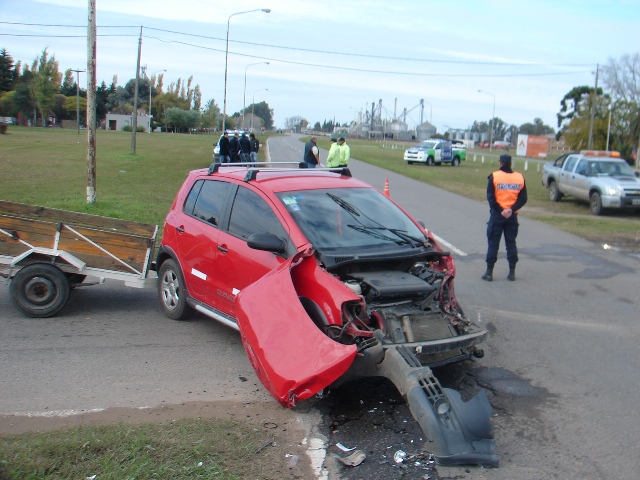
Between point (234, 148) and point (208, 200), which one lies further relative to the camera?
point (234, 148)

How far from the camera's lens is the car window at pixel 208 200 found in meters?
7.03

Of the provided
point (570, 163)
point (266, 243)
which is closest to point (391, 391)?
point (266, 243)

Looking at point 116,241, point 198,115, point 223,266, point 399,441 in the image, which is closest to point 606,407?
point 399,441

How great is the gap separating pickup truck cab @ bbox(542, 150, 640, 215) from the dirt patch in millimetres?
15598

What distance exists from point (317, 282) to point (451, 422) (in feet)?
5.25

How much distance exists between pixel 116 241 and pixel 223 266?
1.68 metres

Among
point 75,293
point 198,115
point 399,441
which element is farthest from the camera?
point 198,115

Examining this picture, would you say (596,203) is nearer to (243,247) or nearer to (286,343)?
(243,247)

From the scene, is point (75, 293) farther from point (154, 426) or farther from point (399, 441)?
A: point (399, 441)

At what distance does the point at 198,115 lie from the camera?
119812 mm

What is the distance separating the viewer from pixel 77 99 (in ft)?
268

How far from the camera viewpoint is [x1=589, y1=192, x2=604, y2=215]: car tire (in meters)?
18.6

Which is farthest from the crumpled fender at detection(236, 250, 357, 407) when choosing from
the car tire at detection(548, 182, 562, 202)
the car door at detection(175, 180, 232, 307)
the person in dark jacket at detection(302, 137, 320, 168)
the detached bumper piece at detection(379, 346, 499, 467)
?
the car tire at detection(548, 182, 562, 202)

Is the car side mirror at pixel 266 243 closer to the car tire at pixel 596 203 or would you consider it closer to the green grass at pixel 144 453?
the green grass at pixel 144 453
